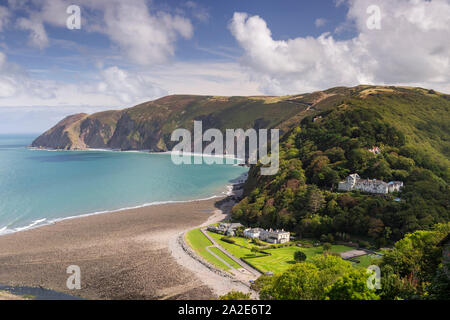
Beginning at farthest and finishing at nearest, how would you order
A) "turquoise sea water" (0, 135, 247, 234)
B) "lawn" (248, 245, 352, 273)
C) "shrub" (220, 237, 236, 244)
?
"turquoise sea water" (0, 135, 247, 234) → "shrub" (220, 237, 236, 244) → "lawn" (248, 245, 352, 273)

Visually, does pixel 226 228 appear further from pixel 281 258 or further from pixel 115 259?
pixel 115 259

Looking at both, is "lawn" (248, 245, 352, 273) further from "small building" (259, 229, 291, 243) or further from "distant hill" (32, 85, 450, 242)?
"distant hill" (32, 85, 450, 242)

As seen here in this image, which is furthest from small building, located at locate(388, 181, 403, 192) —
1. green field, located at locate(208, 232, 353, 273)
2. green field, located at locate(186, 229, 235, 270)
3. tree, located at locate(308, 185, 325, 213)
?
green field, located at locate(186, 229, 235, 270)

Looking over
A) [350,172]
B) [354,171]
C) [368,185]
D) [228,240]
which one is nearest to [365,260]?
[228,240]

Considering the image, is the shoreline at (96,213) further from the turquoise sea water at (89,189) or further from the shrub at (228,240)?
the shrub at (228,240)

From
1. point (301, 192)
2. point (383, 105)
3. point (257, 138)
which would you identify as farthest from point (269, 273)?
point (257, 138)

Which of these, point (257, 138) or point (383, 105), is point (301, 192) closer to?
point (383, 105)
